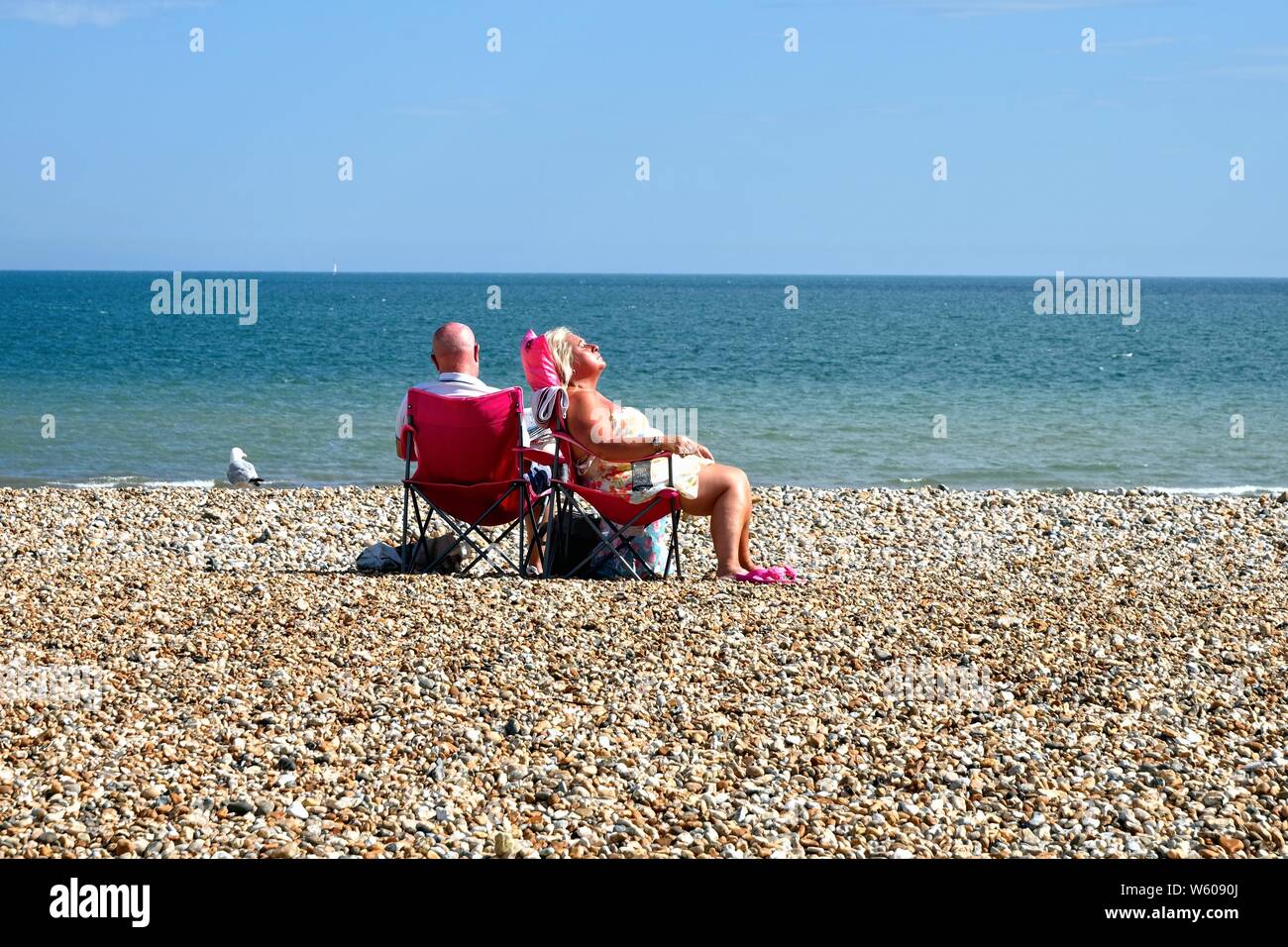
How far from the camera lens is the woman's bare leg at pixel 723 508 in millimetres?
6738

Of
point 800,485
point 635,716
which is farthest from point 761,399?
point 635,716

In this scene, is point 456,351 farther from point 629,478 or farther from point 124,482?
point 124,482

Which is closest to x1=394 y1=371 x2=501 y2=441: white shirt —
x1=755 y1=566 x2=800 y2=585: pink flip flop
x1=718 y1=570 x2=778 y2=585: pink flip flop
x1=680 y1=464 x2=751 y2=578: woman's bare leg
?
x1=680 y1=464 x2=751 y2=578: woman's bare leg

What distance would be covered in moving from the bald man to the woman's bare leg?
119 cm

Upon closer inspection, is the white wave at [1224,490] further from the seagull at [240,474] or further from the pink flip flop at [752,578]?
the seagull at [240,474]

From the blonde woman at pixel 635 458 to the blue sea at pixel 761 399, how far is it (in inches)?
277

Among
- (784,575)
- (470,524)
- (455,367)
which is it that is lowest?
(784,575)

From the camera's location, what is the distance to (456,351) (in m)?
6.71

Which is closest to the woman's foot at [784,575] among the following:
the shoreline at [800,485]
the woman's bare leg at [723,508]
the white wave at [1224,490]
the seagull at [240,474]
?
the woman's bare leg at [723,508]

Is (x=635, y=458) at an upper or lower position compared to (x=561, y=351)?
lower

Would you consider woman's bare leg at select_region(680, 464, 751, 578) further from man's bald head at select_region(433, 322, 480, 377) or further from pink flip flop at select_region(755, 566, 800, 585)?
man's bald head at select_region(433, 322, 480, 377)

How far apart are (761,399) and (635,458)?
16918mm

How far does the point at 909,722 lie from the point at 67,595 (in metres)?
3.63

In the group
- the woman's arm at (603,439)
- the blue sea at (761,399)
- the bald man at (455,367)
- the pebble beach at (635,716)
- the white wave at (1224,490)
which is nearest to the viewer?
the pebble beach at (635,716)
